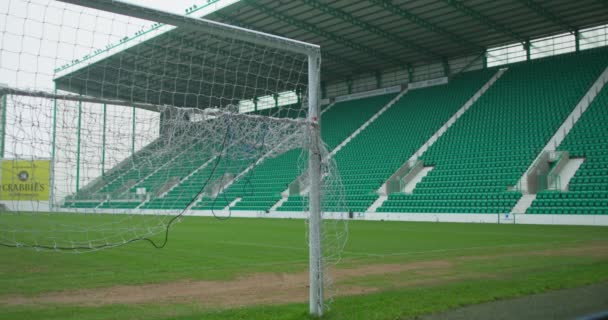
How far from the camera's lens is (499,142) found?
29.9m

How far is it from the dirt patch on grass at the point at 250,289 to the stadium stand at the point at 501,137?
16.9 m

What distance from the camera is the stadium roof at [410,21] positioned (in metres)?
29.5

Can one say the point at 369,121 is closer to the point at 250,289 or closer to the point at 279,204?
the point at 279,204

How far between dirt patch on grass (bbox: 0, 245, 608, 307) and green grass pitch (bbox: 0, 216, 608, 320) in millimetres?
17

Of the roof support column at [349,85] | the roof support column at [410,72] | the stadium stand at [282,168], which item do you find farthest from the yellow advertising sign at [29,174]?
the roof support column at [349,85]

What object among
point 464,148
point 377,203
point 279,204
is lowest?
point 279,204

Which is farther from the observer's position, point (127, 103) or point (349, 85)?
point (349, 85)

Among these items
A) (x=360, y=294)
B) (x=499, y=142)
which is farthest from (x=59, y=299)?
(x=499, y=142)

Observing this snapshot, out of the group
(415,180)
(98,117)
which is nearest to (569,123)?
(415,180)

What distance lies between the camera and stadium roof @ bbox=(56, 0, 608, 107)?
2955 cm

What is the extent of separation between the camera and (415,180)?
31469mm

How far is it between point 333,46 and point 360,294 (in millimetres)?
28891

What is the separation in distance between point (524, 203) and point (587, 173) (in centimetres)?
295

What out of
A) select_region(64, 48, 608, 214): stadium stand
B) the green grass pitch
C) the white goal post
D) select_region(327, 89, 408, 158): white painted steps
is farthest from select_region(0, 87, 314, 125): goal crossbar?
select_region(327, 89, 408, 158): white painted steps
